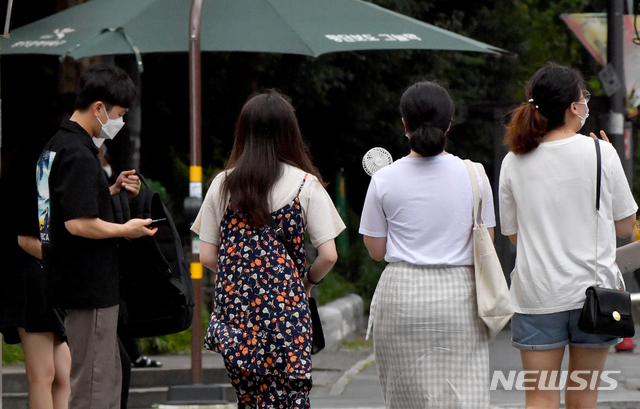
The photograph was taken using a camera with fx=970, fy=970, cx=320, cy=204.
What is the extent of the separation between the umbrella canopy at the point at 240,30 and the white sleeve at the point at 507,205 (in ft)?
10.3

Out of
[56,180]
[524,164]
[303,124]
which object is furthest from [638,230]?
[303,124]

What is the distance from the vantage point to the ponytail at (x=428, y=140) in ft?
12.2

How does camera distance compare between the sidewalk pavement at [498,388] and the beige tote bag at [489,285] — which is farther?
the sidewalk pavement at [498,388]

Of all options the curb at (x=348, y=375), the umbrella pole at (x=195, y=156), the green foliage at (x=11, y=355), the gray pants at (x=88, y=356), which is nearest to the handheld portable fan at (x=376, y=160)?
the gray pants at (x=88, y=356)

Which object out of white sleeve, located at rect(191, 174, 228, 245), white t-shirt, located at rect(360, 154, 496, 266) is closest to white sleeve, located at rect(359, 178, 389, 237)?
white t-shirt, located at rect(360, 154, 496, 266)

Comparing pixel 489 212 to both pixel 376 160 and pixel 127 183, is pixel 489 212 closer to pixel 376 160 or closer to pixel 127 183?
pixel 376 160

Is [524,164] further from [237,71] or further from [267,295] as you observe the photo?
[237,71]

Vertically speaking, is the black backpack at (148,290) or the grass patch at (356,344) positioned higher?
the black backpack at (148,290)

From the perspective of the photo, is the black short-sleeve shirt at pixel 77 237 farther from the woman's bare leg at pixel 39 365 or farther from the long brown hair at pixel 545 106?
the long brown hair at pixel 545 106

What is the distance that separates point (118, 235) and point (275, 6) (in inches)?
159

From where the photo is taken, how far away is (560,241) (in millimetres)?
3887

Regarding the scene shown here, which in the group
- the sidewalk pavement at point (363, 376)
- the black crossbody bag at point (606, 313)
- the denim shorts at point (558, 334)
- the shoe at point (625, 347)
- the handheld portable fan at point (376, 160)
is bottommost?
the shoe at point (625, 347)

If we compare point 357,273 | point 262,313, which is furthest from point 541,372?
point 357,273

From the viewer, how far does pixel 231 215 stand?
3852 millimetres
